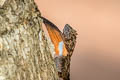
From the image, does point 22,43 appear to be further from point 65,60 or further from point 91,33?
point 91,33

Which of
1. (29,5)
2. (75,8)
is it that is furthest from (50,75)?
(75,8)

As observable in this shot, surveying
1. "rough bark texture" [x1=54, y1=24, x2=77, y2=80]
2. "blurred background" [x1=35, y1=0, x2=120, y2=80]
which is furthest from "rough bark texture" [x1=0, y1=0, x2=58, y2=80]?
"blurred background" [x1=35, y1=0, x2=120, y2=80]

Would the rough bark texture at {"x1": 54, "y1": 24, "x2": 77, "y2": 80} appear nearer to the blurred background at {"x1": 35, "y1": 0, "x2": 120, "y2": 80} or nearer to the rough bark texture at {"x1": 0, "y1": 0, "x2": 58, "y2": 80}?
the rough bark texture at {"x1": 0, "y1": 0, "x2": 58, "y2": 80}

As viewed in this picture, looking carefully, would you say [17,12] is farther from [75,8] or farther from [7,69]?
[75,8]

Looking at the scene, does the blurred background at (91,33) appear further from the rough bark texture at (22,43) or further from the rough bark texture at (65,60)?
the rough bark texture at (22,43)

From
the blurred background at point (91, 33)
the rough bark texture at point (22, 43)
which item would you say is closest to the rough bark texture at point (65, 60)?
the rough bark texture at point (22, 43)

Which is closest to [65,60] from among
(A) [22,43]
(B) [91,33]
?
(A) [22,43]
